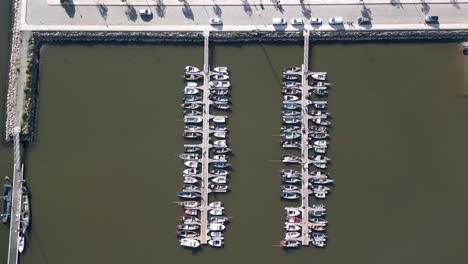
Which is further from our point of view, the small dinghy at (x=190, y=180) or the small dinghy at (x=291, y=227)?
the small dinghy at (x=190, y=180)

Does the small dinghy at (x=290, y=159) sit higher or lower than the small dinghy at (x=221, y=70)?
lower

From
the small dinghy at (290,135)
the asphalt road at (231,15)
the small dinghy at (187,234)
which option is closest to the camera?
the small dinghy at (187,234)

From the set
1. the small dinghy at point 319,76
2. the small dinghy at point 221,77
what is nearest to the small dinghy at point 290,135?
the small dinghy at point 319,76

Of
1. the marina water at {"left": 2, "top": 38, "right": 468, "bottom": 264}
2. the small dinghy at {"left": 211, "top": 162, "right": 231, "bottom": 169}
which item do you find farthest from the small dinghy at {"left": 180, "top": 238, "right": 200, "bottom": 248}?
the small dinghy at {"left": 211, "top": 162, "right": 231, "bottom": 169}

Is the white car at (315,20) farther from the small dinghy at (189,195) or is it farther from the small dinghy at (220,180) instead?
the small dinghy at (189,195)

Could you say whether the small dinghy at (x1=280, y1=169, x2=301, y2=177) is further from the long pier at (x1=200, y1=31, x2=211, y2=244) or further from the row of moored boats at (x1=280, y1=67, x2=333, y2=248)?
the long pier at (x1=200, y1=31, x2=211, y2=244)

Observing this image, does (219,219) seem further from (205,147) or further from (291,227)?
(205,147)

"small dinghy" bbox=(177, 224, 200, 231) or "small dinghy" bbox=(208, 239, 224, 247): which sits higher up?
"small dinghy" bbox=(177, 224, 200, 231)

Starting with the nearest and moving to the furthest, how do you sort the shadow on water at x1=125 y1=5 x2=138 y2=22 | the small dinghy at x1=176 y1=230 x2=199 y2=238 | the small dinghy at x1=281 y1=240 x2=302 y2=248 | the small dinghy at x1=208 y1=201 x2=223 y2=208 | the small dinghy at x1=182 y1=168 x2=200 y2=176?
the small dinghy at x1=281 y1=240 x2=302 y2=248 < the small dinghy at x1=176 y1=230 x2=199 y2=238 < the small dinghy at x1=208 y1=201 x2=223 y2=208 < the small dinghy at x1=182 y1=168 x2=200 y2=176 < the shadow on water at x1=125 y1=5 x2=138 y2=22
